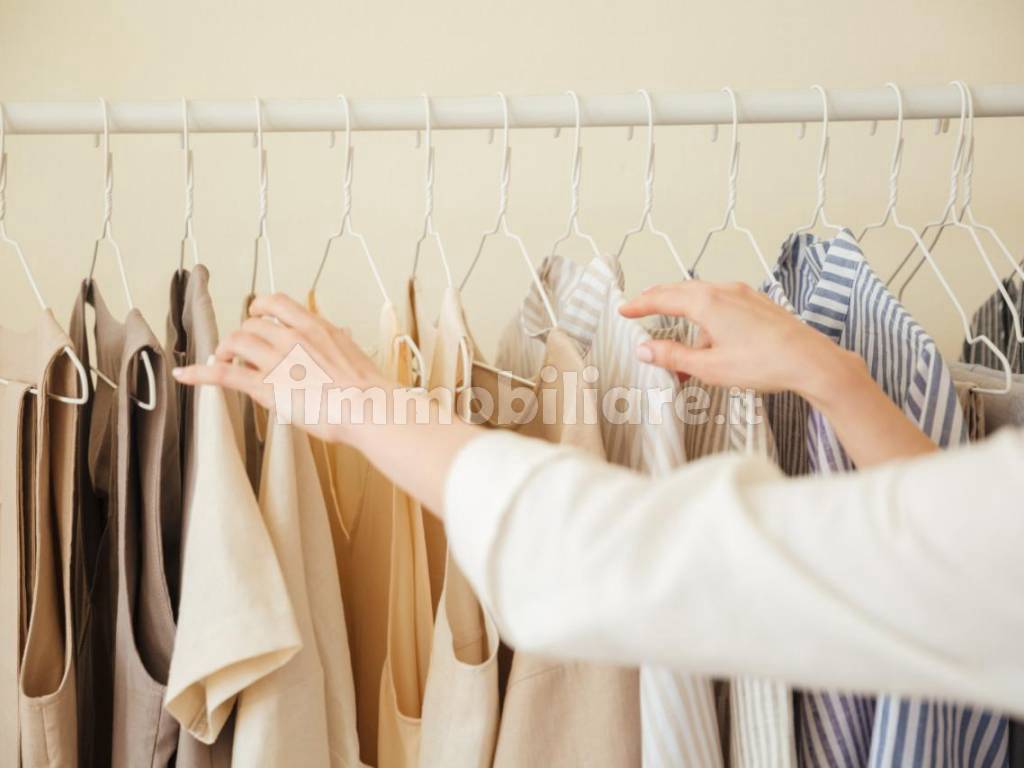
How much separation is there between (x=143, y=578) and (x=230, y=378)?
0.20 m

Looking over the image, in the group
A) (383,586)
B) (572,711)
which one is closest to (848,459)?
(572,711)

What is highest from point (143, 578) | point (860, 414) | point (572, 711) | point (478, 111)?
point (478, 111)

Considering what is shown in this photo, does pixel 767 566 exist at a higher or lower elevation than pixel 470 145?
lower

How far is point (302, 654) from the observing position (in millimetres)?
661

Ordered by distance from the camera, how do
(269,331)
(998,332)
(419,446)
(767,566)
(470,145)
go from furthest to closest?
(470,145)
(998,332)
(269,331)
(419,446)
(767,566)

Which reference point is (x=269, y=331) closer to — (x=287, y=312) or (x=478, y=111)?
(x=287, y=312)

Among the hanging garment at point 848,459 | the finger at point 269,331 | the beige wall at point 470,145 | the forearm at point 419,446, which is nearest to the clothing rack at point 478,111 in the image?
the hanging garment at point 848,459

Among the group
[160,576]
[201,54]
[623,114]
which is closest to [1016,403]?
[623,114]

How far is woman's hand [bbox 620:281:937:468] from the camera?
1.86ft

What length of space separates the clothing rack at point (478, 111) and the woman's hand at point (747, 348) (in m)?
0.21

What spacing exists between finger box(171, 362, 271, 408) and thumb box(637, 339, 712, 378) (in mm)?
259

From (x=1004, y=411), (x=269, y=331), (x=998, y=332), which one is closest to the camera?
(x=269, y=331)

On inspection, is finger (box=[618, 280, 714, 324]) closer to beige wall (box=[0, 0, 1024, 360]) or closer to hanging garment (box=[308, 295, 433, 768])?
hanging garment (box=[308, 295, 433, 768])

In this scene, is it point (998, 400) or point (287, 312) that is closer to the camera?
point (287, 312)
